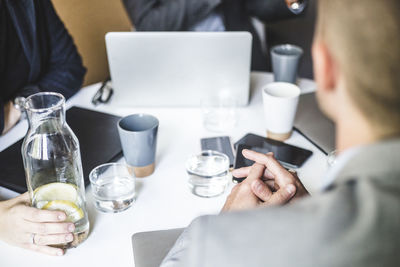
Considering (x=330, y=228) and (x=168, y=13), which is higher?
(x=330, y=228)

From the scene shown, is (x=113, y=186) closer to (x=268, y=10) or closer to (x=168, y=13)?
(x=168, y=13)

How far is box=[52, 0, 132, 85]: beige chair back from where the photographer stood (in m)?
1.91

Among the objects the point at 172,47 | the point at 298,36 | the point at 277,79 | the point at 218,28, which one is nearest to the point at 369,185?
the point at 172,47

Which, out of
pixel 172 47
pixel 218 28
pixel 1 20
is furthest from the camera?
pixel 218 28

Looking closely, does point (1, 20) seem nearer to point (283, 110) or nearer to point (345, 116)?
point (283, 110)

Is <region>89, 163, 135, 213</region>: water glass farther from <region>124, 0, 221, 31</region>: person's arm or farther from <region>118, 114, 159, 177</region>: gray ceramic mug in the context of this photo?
<region>124, 0, 221, 31</region>: person's arm

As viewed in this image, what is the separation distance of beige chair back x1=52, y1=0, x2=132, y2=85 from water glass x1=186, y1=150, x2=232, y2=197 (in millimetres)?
1153

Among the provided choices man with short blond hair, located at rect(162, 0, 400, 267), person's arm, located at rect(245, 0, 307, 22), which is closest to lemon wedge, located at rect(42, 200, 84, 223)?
man with short blond hair, located at rect(162, 0, 400, 267)

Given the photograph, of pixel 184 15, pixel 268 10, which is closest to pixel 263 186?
pixel 184 15

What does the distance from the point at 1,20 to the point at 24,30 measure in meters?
0.07

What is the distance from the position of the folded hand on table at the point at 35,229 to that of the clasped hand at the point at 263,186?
306mm

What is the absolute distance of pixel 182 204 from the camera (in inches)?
34.1

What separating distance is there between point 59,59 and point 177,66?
0.52 m

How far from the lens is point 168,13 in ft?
6.25
